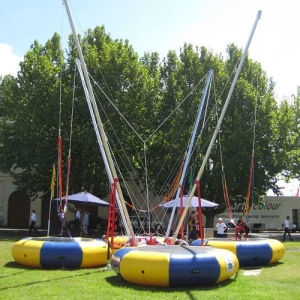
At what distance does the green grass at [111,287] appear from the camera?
961 cm

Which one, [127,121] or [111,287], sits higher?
[127,121]

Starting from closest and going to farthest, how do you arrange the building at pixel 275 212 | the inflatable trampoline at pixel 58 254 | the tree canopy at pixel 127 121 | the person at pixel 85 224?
the inflatable trampoline at pixel 58 254
the person at pixel 85 224
the tree canopy at pixel 127 121
the building at pixel 275 212

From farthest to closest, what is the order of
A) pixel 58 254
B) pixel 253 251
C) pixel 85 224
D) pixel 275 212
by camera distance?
pixel 275 212
pixel 85 224
pixel 253 251
pixel 58 254

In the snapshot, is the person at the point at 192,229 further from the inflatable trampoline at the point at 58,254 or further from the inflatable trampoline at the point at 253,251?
the inflatable trampoline at the point at 58,254

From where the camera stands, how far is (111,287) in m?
10.6

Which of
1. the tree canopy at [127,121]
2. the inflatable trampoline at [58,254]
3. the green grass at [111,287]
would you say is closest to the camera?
the green grass at [111,287]

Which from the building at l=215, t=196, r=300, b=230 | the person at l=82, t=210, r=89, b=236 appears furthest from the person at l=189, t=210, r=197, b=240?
the building at l=215, t=196, r=300, b=230

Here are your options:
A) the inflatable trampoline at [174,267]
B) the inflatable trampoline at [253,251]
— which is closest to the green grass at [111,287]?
the inflatable trampoline at [174,267]

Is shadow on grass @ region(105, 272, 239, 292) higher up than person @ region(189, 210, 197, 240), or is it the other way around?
person @ region(189, 210, 197, 240)

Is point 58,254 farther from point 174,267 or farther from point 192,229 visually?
point 192,229

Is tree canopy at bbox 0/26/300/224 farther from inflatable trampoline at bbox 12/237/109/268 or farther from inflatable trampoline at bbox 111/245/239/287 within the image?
inflatable trampoline at bbox 111/245/239/287

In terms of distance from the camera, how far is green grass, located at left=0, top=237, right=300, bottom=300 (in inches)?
378

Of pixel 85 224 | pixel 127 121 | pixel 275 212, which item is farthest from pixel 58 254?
pixel 275 212

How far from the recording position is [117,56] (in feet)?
105
